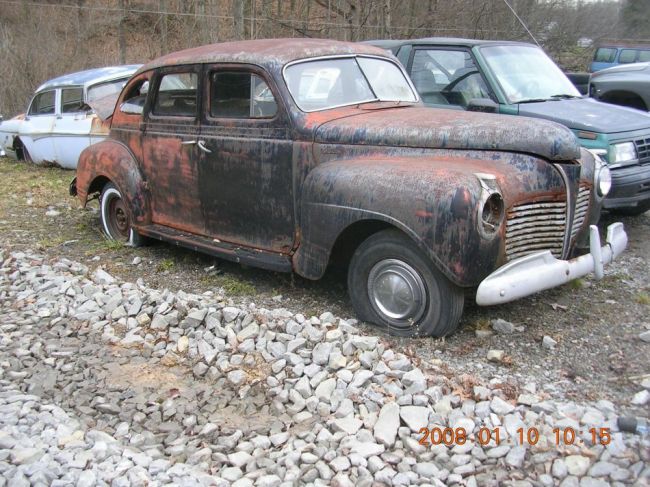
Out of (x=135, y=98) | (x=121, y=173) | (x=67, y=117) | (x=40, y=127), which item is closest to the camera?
(x=121, y=173)

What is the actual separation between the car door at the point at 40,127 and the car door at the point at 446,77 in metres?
6.59

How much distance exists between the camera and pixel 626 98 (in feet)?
35.9

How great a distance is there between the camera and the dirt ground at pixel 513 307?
375 centimetres

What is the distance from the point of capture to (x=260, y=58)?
4.98m

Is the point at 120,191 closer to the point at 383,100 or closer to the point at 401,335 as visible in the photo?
the point at 383,100

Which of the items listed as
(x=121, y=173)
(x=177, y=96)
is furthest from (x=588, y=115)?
(x=121, y=173)

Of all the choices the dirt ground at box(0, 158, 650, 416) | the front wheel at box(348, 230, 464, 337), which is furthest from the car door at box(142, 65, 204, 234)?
the front wheel at box(348, 230, 464, 337)

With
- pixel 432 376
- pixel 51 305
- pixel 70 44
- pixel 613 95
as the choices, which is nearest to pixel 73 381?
pixel 51 305

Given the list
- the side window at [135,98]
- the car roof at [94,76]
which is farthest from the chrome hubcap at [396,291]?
the car roof at [94,76]

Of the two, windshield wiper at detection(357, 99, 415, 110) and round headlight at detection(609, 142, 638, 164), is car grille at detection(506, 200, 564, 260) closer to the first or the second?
windshield wiper at detection(357, 99, 415, 110)

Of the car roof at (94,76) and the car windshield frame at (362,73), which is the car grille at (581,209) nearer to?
the car windshield frame at (362,73)

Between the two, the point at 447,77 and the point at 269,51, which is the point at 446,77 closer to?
the point at 447,77

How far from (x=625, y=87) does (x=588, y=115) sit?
5053 mm

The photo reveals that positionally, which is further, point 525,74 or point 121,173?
point 525,74
